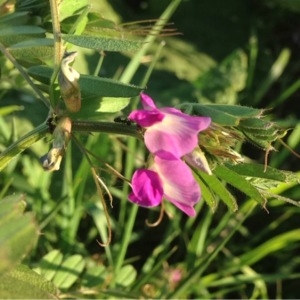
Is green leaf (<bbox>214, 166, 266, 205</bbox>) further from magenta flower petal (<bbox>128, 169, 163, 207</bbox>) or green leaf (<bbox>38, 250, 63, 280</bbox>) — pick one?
green leaf (<bbox>38, 250, 63, 280</bbox>)

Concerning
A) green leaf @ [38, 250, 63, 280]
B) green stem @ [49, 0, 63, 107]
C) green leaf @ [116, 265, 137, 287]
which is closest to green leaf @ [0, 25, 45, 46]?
green stem @ [49, 0, 63, 107]

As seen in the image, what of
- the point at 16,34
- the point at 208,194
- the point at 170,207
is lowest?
the point at 170,207

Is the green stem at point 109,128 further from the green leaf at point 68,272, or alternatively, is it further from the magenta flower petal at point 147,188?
the green leaf at point 68,272

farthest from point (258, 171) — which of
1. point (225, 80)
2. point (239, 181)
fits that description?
point (225, 80)

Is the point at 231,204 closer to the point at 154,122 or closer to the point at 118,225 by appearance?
the point at 154,122

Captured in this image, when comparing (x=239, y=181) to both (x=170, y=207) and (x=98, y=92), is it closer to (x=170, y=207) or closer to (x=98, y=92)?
(x=98, y=92)

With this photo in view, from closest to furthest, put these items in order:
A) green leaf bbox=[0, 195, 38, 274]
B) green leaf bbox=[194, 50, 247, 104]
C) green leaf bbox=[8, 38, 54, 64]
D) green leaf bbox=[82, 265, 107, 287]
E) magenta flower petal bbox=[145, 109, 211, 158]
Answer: green leaf bbox=[0, 195, 38, 274] < magenta flower petal bbox=[145, 109, 211, 158] < green leaf bbox=[8, 38, 54, 64] < green leaf bbox=[82, 265, 107, 287] < green leaf bbox=[194, 50, 247, 104]

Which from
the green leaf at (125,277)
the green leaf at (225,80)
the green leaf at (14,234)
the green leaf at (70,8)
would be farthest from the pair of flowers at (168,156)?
the green leaf at (225,80)
